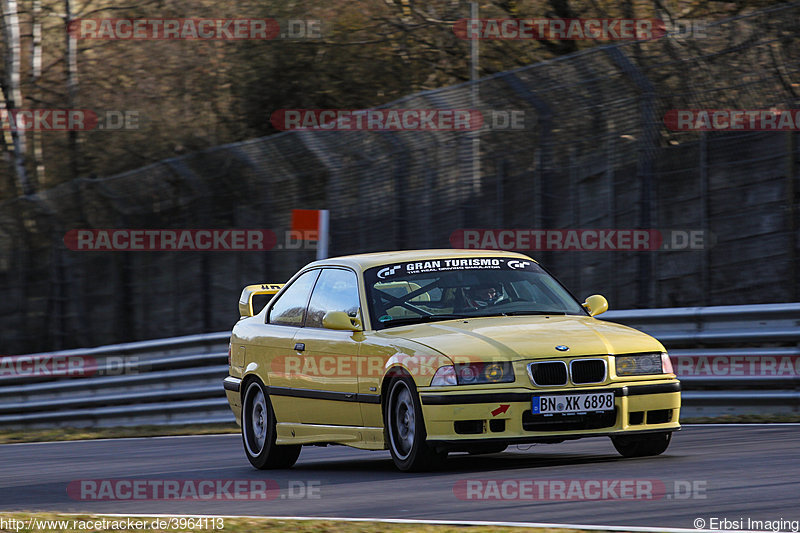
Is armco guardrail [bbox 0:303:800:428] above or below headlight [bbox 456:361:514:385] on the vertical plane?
below

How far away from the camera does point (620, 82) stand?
48.6 feet

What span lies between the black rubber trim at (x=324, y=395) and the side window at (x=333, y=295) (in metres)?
0.50

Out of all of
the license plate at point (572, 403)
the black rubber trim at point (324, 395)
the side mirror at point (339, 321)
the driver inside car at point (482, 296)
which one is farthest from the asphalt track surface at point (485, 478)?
the driver inside car at point (482, 296)

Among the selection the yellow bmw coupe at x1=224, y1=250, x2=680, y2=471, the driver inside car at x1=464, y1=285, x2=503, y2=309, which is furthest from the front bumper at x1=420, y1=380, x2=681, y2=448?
the driver inside car at x1=464, y1=285, x2=503, y2=309

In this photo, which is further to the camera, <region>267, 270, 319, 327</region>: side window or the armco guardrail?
the armco guardrail

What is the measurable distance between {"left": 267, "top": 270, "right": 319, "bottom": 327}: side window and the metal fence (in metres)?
4.47

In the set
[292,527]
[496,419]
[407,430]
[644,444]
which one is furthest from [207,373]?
[292,527]

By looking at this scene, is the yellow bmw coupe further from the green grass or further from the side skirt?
the green grass

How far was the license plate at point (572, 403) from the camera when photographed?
8906 millimetres

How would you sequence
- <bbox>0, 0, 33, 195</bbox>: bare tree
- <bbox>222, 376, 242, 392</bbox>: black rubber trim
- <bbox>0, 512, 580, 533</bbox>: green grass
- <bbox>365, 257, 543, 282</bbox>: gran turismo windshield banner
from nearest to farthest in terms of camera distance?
1. <bbox>0, 512, 580, 533</bbox>: green grass
2. <bbox>365, 257, 543, 282</bbox>: gran turismo windshield banner
3. <bbox>222, 376, 242, 392</bbox>: black rubber trim
4. <bbox>0, 0, 33, 195</bbox>: bare tree

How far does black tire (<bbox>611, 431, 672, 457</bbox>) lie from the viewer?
376 inches

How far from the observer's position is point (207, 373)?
54.0 feet

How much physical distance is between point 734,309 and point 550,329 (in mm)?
3985

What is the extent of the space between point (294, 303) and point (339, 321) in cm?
135
